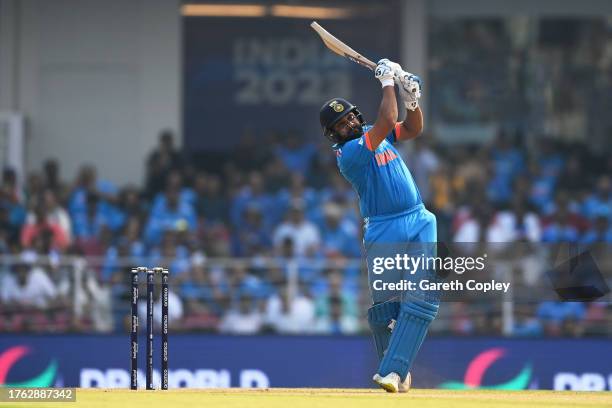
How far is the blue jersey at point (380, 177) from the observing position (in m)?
9.09

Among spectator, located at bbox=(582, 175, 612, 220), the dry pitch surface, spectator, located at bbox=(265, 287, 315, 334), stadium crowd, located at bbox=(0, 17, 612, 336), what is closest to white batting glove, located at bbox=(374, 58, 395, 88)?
the dry pitch surface

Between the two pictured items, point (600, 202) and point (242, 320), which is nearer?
A: point (242, 320)

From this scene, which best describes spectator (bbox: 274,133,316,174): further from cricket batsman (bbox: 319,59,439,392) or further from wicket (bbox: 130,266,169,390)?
cricket batsman (bbox: 319,59,439,392)

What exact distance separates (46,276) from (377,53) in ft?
20.5

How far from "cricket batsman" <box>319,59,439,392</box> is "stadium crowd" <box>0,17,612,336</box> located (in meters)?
5.48

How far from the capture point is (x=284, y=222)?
16375mm

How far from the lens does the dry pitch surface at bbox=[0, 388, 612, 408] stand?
8.49 m

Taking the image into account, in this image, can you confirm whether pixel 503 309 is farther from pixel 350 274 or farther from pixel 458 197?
pixel 458 197

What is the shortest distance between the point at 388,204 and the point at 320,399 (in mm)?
1283

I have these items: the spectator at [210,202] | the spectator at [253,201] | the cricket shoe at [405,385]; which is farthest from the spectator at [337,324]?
the cricket shoe at [405,385]

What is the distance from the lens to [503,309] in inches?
585

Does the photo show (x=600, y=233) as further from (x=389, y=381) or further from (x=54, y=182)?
(x=389, y=381)

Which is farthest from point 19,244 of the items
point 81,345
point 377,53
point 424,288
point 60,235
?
point 424,288

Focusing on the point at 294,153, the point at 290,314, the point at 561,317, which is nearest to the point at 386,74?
the point at 290,314
